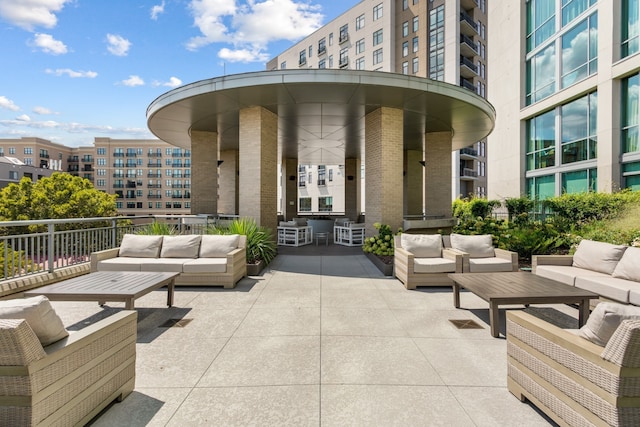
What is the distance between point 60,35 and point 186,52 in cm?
391

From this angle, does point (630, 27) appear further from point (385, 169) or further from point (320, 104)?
point (320, 104)

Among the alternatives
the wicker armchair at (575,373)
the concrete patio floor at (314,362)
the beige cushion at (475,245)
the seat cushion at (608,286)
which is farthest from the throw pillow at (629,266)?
the wicker armchair at (575,373)

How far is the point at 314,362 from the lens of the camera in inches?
138

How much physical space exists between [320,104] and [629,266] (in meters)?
8.78

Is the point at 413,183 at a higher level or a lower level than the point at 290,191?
higher

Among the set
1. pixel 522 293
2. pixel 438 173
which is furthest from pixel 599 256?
pixel 438 173

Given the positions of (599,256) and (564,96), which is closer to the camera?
(599,256)

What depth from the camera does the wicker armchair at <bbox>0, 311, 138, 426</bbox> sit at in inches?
74.2

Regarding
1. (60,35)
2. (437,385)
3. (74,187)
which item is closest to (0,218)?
(74,187)

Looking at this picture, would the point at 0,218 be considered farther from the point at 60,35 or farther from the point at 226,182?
the point at 60,35

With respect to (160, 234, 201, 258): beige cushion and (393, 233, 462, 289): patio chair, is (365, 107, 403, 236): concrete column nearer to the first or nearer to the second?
(393, 233, 462, 289): patio chair

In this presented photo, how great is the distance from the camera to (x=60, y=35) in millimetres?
9953

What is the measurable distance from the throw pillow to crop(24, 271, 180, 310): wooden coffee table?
767cm

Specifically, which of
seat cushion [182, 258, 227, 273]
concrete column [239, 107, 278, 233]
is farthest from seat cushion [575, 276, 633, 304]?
concrete column [239, 107, 278, 233]
